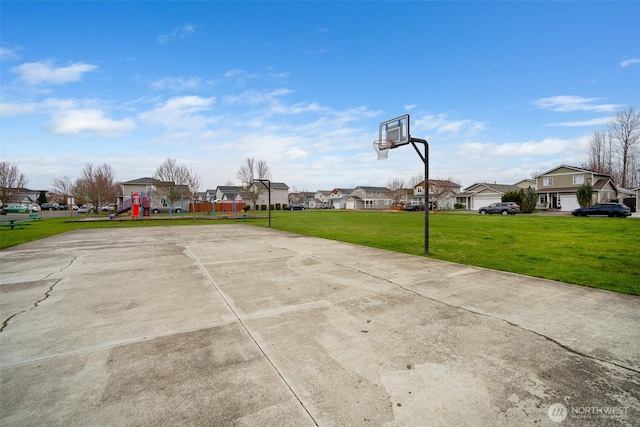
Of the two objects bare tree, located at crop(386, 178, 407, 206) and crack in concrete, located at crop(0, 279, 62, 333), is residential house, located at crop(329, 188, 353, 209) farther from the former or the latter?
crack in concrete, located at crop(0, 279, 62, 333)

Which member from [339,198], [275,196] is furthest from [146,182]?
[339,198]

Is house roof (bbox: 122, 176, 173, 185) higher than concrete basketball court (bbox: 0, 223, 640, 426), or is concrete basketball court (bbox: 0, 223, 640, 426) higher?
house roof (bbox: 122, 176, 173, 185)

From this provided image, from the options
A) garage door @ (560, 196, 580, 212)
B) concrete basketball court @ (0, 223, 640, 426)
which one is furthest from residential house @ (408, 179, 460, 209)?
concrete basketball court @ (0, 223, 640, 426)

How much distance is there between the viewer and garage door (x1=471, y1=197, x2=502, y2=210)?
50.3 meters

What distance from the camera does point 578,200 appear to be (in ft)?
119

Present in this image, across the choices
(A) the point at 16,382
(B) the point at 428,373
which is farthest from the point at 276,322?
(A) the point at 16,382

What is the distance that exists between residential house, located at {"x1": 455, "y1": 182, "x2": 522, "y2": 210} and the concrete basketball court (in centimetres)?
5202

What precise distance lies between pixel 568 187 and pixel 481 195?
12.9 m

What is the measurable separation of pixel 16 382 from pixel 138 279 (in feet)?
12.5

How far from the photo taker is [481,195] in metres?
52.6

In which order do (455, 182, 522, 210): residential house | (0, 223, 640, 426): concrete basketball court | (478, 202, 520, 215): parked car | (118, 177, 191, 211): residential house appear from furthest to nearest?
(455, 182, 522, 210): residential house, (118, 177, 191, 211): residential house, (478, 202, 520, 215): parked car, (0, 223, 640, 426): concrete basketball court

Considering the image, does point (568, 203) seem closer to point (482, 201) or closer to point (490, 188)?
point (490, 188)

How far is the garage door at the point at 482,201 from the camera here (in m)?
50.3

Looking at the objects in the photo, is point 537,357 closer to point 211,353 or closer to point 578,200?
point 211,353
